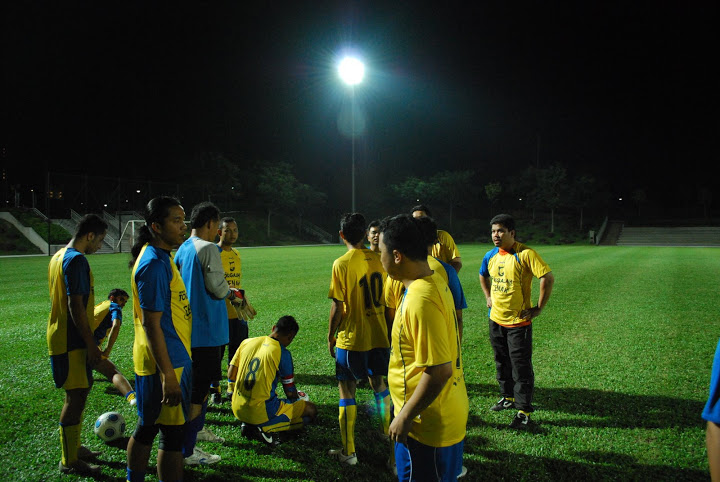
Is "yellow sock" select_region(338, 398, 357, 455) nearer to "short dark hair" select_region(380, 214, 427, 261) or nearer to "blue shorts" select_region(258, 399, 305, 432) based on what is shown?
"blue shorts" select_region(258, 399, 305, 432)

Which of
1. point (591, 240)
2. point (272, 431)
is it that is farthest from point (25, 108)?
point (591, 240)

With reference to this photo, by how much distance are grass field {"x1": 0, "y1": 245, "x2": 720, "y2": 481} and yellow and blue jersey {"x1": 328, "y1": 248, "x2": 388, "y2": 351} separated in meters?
1.03

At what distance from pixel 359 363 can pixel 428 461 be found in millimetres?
1580

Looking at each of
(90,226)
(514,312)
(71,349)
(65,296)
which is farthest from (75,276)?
(514,312)

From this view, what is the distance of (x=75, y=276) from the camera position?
3242 millimetres

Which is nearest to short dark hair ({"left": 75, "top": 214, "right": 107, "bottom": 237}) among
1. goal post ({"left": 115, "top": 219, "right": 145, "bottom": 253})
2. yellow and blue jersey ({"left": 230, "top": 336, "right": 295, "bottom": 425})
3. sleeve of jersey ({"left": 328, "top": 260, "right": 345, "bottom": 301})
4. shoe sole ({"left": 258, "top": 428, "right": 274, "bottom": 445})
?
yellow and blue jersey ({"left": 230, "top": 336, "right": 295, "bottom": 425})

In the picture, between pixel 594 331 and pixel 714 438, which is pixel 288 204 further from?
pixel 714 438

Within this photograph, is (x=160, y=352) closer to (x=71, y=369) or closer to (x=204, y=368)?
(x=204, y=368)

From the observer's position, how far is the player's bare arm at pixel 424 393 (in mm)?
1866

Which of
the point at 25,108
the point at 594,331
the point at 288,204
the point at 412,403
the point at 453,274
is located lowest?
the point at 594,331

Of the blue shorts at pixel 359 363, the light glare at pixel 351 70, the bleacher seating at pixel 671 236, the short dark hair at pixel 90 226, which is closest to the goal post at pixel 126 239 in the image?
the light glare at pixel 351 70

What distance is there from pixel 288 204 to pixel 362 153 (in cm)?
2092

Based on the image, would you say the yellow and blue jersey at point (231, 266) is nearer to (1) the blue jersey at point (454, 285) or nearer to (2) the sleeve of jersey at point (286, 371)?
(2) the sleeve of jersey at point (286, 371)

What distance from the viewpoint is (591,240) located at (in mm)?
47000
